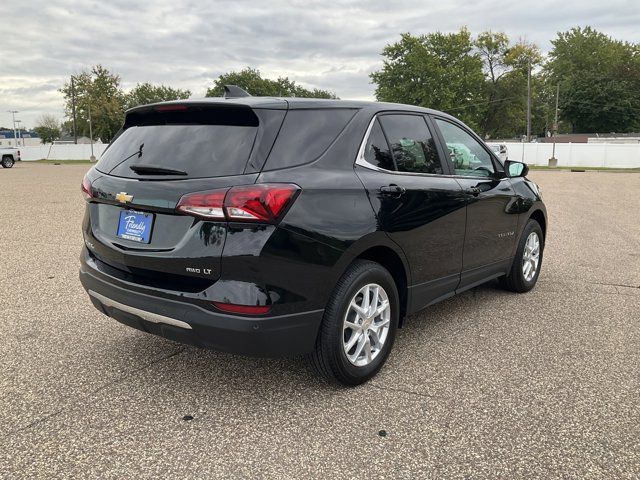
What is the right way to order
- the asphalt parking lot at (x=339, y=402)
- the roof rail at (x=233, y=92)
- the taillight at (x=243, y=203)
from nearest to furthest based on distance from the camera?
the asphalt parking lot at (x=339, y=402), the taillight at (x=243, y=203), the roof rail at (x=233, y=92)

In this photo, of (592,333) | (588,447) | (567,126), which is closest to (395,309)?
(588,447)

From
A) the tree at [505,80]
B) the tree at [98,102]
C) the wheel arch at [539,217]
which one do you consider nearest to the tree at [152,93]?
the tree at [98,102]

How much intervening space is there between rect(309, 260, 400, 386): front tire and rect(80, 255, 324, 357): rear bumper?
0.11 meters

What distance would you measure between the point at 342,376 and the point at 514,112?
7419cm

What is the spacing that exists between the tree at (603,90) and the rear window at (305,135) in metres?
75.0

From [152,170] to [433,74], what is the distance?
2463 inches

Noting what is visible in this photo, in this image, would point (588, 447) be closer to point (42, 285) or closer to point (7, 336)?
point (7, 336)

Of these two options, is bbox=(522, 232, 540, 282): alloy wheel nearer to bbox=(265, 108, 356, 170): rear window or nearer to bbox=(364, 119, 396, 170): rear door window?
bbox=(364, 119, 396, 170): rear door window

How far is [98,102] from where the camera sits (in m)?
65.1

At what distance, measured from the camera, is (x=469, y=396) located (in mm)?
3225

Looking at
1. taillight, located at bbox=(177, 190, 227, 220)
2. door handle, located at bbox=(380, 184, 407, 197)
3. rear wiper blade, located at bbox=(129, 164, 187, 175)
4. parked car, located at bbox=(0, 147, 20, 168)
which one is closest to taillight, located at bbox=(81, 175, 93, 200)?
rear wiper blade, located at bbox=(129, 164, 187, 175)

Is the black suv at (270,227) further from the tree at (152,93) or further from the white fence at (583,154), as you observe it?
the tree at (152,93)

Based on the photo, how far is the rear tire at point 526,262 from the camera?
17.2 feet

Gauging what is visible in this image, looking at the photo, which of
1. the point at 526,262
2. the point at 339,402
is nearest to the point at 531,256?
the point at 526,262
